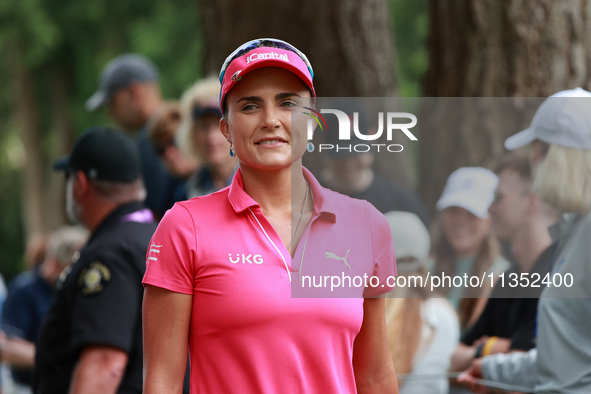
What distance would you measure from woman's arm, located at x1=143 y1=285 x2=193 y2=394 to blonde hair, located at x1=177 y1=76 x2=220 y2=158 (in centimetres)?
297

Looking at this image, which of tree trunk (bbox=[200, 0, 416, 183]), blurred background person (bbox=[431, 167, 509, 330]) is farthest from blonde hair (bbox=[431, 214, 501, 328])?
tree trunk (bbox=[200, 0, 416, 183])

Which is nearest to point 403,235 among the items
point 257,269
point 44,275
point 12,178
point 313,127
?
point 313,127

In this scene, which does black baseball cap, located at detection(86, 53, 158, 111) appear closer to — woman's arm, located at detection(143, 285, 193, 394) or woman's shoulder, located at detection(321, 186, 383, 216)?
woman's shoulder, located at detection(321, 186, 383, 216)

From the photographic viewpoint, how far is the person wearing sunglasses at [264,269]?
2148 millimetres

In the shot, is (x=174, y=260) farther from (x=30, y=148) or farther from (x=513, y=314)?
(x=30, y=148)

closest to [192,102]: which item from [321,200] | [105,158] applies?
[105,158]

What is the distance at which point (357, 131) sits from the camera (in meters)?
2.68

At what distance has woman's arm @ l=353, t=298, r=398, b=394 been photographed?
7.86 feet

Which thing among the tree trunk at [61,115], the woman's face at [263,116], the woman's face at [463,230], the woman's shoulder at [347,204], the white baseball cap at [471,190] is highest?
the tree trunk at [61,115]

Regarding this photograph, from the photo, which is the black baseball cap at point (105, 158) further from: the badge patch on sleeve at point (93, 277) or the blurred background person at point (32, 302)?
the blurred background person at point (32, 302)

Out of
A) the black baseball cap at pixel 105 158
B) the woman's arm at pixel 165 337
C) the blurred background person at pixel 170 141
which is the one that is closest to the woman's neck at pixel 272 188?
the woman's arm at pixel 165 337

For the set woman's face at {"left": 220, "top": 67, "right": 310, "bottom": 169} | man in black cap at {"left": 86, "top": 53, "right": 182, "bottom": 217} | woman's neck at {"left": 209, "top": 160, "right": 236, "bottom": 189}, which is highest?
man in black cap at {"left": 86, "top": 53, "right": 182, "bottom": 217}

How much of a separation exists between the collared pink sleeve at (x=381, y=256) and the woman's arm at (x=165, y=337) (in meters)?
0.49

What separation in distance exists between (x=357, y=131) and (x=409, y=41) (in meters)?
11.8
